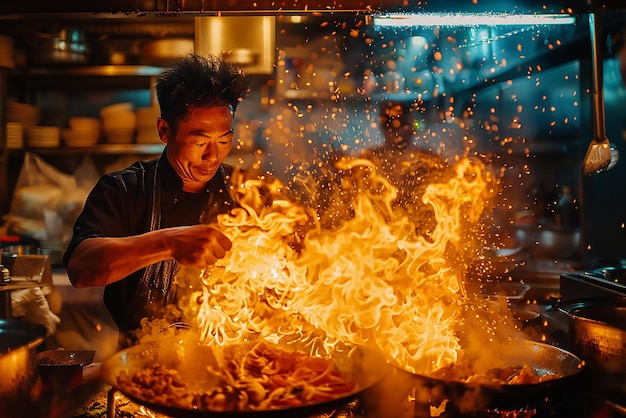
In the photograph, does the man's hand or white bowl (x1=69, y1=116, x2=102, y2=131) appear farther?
white bowl (x1=69, y1=116, x2=102, y2=131)

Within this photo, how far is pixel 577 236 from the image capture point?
479 cm

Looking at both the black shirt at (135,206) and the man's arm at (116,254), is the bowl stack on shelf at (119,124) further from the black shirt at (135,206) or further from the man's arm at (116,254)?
the man's arm at (116,254)

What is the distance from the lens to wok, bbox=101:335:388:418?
180cm

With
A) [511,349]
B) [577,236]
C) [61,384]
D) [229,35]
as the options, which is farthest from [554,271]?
[61,384]

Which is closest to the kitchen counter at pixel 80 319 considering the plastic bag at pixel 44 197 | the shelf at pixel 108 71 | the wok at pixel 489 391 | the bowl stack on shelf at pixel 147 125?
the plastic bag at pixel 44 197

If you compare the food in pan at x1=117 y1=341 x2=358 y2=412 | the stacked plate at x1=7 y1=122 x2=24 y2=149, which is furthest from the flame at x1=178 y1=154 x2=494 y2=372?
Result: the stacked plate at x1=7 y1=122 x2=24 y2=149

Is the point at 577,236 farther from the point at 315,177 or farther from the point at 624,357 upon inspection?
the point at 624,357

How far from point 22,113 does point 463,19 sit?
3.93m

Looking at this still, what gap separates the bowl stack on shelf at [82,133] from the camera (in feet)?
15.5

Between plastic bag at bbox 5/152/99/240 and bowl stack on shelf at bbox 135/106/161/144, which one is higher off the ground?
bowl stack on shelf at bbox 135/106/161/144

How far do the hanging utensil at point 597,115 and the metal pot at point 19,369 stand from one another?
2.83 metres

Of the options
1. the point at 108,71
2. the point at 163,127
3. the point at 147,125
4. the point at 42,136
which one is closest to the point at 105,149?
the point at 147,125

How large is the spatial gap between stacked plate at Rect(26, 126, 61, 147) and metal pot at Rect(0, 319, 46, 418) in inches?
131

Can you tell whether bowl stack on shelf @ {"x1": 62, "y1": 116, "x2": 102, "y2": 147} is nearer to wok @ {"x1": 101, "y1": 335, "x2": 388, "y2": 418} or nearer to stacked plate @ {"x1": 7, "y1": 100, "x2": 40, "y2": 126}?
stacked plate @ {"x1": 7, "y1": 100, "x2": 40, "y2": 126}
